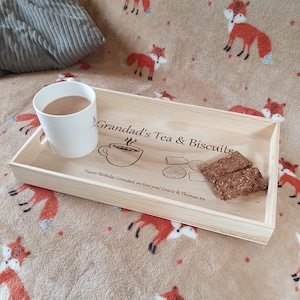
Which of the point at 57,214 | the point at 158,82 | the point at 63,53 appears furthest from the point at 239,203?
the point at 63,53

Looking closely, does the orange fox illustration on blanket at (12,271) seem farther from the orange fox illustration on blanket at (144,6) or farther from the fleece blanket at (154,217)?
the orange fox illustration on blanket at (144,6)

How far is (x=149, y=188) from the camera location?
59cm

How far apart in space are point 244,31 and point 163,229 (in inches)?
20.0

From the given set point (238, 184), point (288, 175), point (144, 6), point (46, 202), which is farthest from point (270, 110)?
point (46, 202)

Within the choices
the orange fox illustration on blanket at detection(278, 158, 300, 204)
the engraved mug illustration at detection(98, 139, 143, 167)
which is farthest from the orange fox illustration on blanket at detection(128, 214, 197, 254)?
the orange fox illustration on blanket at detection(278, 158, 300, 204)

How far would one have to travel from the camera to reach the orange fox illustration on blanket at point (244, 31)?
0.76 metres

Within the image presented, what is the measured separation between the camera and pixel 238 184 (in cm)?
56

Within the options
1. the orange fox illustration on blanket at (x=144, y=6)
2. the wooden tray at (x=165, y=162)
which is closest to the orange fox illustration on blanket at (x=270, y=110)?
the wooden tray at (x=165, y=162)

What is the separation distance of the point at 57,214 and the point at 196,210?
23 centimetres

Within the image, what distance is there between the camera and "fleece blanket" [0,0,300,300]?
0.49 m

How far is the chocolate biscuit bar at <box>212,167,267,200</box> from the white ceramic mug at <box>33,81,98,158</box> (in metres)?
0.24

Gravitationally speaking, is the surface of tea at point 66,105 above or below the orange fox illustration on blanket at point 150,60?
above

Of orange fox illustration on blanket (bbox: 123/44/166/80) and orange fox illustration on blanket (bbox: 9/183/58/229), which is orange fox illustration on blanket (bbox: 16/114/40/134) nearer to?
orange fox illustration on blanket (bbox: 9/183/58/229)

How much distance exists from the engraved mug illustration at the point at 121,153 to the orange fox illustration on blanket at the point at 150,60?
12.3 inches
